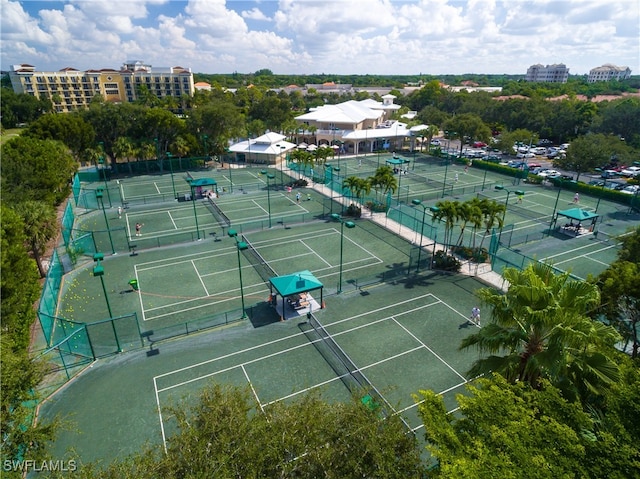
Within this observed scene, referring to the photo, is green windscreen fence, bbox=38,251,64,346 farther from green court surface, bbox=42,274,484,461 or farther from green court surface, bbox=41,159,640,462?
green court surface, bbox=42,274,484,461

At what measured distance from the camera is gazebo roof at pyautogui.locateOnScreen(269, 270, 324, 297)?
76.3 feet

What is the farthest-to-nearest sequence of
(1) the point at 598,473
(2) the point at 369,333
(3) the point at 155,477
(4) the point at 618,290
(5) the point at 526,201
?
(5) the point at 526,201, (2) the point at 369,333, (4) the point at 618,290, (3) the point at 155,477, (1) the point at 598,473

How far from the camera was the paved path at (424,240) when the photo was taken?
27.7 m

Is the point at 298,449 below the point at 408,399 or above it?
above

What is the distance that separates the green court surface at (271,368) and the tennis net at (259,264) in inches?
224

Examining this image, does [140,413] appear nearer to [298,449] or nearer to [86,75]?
[298,449]

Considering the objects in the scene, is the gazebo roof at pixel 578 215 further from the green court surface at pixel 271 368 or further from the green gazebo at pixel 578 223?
the green court surface at pixel 271 368

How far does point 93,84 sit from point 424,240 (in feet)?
429

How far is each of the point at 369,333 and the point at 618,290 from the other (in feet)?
39.3

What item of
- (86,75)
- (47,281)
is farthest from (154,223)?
(86,75)

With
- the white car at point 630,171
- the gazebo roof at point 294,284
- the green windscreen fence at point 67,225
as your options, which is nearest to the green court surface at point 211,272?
the gazebo roof at point 294,284

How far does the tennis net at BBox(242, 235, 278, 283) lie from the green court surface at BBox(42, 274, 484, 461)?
5682mm

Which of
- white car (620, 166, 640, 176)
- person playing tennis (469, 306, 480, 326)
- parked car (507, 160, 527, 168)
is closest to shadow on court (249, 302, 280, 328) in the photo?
person playing tennis (469, 306, 480, 326)

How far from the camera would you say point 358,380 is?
18688 millimetres
